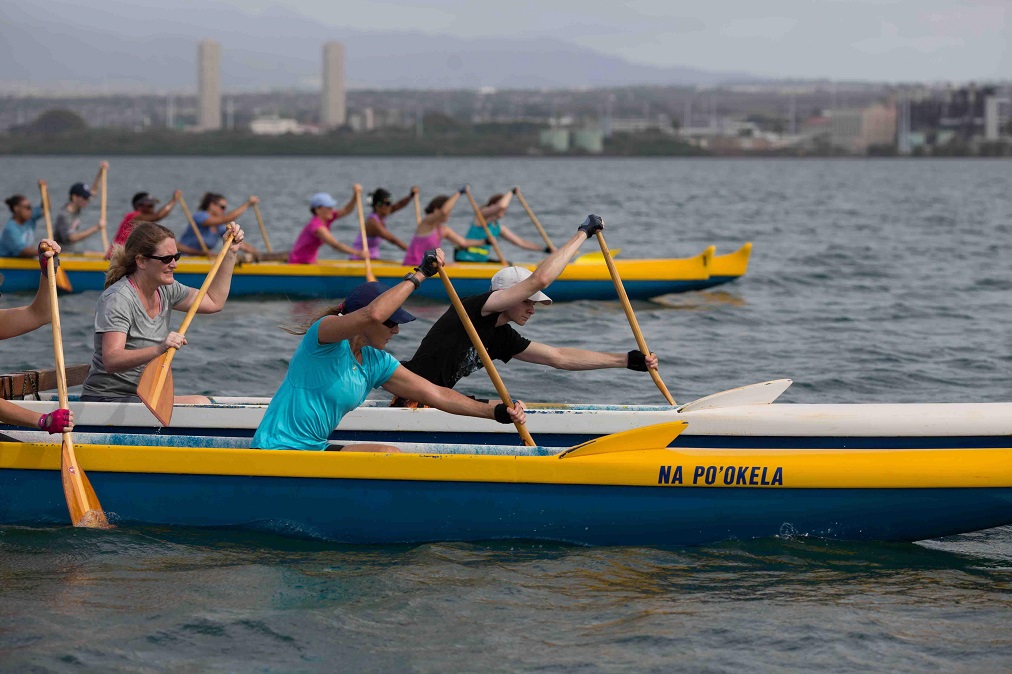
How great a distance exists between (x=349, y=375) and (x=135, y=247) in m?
1.70

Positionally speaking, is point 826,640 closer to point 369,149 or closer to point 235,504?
point 235,504

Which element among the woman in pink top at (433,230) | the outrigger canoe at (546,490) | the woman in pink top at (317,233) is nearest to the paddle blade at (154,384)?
the outrigger canoe at (546,490)

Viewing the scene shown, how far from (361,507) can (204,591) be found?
3.19ft

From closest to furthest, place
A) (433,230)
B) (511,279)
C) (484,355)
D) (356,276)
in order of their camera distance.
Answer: (484,355) < (511,279) < (433,230) < (356,276)

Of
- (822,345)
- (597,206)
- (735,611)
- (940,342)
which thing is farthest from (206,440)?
(597,206)

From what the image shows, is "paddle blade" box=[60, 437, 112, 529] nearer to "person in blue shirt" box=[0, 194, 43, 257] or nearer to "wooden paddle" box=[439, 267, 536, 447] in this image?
"wooden paddle" box=[439, 267, 536, 447]

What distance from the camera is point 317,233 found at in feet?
56.9

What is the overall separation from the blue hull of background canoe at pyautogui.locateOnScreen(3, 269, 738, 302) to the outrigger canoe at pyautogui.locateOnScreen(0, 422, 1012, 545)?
10.0 m

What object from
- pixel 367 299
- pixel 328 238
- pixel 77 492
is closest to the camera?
pixel 367 299

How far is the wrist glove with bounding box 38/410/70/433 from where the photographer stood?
23.9 ft

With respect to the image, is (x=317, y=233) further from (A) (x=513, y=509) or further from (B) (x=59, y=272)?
(A) (x=513, y=509)

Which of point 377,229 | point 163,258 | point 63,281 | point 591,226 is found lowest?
point 63,281

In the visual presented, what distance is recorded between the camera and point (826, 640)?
6434 mm

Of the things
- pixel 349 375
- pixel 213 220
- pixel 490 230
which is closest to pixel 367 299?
pixel 349 375
